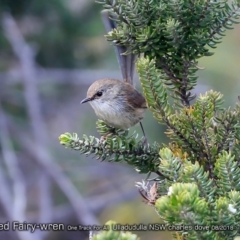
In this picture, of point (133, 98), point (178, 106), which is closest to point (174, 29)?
point (178, 106)

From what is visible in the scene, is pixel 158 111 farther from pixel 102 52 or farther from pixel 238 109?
pixel 102 52

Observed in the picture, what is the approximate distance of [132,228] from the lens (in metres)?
2.01

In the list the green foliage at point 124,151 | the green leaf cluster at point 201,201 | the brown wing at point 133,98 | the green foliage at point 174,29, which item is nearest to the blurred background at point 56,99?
the brown wing at point 133,98

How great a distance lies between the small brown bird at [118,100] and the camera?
12.3 feet

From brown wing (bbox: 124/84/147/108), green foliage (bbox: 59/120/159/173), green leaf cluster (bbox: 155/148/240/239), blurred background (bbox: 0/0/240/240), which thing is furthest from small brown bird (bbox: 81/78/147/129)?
green leaf cluster (bbox: 155/148/240/239)

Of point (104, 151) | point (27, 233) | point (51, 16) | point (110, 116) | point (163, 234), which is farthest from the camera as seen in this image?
point (163, 234)

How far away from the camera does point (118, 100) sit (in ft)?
12.9

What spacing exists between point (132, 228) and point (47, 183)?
4.19 metres

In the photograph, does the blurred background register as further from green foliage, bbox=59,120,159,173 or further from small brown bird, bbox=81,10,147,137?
green foliage, bbox=59,120,159,173

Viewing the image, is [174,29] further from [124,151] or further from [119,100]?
[119,100]

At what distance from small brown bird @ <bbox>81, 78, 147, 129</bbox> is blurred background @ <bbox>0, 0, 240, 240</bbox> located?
1.58 meters

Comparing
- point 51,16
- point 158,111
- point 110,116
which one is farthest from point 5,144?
point 158,111

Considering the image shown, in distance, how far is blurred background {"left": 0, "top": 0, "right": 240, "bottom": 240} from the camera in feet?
17.6

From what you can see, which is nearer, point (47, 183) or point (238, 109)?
point (238, 109)
